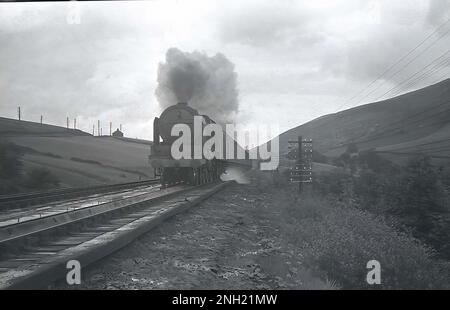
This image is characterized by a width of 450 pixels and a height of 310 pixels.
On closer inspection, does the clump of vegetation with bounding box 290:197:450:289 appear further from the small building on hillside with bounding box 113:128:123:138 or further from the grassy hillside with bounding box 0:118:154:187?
the small building on hillside with bounding box 113:128:123:138

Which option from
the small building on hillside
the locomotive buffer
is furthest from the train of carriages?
the small building on hillside

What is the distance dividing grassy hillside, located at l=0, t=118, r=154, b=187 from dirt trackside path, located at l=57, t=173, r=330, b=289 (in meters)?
20.6

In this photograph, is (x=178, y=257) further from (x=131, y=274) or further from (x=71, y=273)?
(x=71, y=273)

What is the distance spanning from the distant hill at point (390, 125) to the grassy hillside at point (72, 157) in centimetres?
5249

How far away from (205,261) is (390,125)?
139m

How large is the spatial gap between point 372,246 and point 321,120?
6862 inches

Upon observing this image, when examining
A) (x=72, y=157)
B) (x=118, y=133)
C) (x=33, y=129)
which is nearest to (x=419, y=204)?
(x=72, y=157)

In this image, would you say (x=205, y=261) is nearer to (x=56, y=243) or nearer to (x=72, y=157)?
(x=56, y=243)

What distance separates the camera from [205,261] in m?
6.01

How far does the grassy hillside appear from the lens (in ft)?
104

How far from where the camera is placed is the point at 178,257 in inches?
242

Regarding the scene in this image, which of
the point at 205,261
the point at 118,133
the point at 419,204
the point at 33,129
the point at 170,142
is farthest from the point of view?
the point at 118,133
